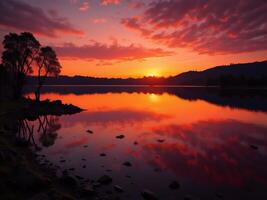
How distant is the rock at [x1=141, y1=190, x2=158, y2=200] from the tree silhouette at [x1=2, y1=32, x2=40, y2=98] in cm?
5467

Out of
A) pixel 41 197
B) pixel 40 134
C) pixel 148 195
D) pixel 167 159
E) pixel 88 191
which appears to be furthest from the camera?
pixel 40 134

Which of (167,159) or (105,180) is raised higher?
(105,180)

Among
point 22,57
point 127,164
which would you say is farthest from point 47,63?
point 127,164

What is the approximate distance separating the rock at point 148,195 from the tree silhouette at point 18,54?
54671 millimetres

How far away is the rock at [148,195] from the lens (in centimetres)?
1387

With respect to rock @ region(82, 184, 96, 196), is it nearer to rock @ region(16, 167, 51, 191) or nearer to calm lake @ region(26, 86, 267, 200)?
calm lake @ region(26, 86, 267, 200)

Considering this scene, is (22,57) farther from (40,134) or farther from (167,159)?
(167,159)

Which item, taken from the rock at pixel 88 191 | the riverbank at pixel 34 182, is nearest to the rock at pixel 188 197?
the rock at pixel 88 191

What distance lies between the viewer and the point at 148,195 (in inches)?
551

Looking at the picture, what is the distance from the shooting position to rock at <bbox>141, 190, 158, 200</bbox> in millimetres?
13870

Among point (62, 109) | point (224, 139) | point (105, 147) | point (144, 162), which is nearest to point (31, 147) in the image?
point (105, 147)

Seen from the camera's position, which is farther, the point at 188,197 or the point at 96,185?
the point at 96,185

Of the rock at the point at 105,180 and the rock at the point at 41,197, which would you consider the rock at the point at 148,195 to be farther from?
the rock at the point at 41,197

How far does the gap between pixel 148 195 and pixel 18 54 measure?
55222 mm
